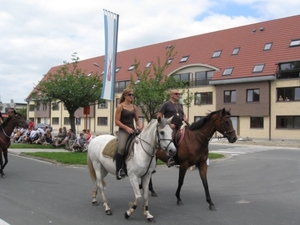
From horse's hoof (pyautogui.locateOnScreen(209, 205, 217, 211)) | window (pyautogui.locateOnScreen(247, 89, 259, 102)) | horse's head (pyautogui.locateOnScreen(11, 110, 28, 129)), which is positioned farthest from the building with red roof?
horse's hoof (pyautogui.locateOnScreen(209, 205, 217, 211))

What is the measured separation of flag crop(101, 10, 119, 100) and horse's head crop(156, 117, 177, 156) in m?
10.7

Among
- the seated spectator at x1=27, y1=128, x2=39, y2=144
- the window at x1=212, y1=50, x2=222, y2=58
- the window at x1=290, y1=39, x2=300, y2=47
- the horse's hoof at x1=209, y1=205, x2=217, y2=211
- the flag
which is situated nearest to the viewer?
the horse's hoof at x1=209, y1=205, x2=217, y2=211

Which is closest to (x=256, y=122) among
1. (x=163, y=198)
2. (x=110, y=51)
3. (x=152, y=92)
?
(x=110, y=51)

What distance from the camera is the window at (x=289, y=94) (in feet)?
110

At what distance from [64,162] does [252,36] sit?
32.2 meters

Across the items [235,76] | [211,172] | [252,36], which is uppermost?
[252,36]

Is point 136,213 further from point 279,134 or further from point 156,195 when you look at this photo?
point 279,134

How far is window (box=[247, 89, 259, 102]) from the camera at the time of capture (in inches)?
1437

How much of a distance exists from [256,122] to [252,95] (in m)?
2.89

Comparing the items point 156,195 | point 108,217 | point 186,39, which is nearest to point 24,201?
point 108,217

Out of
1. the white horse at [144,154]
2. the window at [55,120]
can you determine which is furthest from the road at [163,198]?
the window at [55,120]

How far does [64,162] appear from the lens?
588 inches

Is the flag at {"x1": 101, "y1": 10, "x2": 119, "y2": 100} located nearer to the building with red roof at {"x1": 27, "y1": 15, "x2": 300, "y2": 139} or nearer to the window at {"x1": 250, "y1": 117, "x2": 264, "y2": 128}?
the building with red roof at {"x1": 27, "y1": 15, "x2": 300, "y2": 139}

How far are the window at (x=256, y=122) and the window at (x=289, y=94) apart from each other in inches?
113
